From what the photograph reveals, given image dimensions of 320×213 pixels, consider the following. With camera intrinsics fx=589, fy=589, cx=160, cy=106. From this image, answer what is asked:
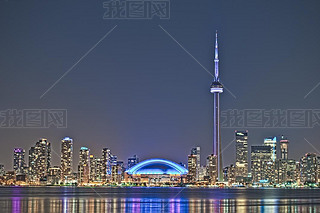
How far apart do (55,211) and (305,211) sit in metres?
34.5

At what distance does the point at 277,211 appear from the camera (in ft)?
273

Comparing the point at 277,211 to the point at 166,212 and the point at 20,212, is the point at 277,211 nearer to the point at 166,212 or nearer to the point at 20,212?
the point at 166,212

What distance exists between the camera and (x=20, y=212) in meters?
75.1

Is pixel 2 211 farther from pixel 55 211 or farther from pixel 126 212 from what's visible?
pixel 126 212

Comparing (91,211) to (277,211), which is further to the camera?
(277,211)

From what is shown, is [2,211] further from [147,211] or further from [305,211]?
[305,211]

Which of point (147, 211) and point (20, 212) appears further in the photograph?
point (147, 211)

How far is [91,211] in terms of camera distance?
3039 inches

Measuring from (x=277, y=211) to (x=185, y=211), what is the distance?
526 inches

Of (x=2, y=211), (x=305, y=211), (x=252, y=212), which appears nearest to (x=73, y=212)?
(x=2, y=211)

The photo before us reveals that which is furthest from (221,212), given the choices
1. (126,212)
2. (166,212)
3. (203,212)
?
(126,212)

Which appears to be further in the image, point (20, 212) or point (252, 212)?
point (252, 212)

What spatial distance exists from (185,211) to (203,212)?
2.58 m

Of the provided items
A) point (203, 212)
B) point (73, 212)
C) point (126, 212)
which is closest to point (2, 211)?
point (73, 212)
